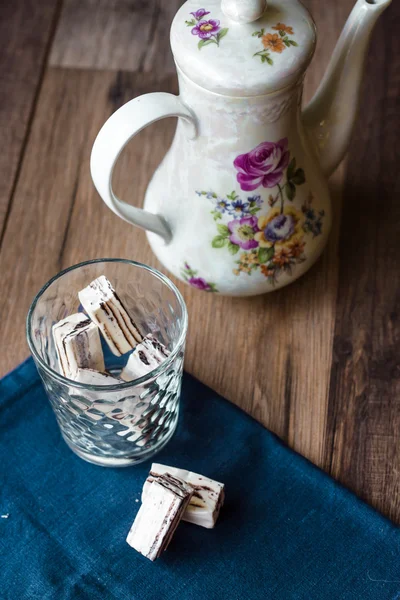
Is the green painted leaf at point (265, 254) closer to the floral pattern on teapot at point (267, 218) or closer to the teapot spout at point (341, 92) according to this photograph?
the floral pattern on teapot at point (267, 218)

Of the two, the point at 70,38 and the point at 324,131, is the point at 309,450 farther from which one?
the point at 70,38

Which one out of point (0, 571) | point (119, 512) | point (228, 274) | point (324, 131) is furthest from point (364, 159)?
point (0, 571)

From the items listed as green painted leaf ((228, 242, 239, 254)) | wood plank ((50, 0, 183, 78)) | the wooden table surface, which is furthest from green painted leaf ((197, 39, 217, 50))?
wood plank ((50, 0, 183, 78))

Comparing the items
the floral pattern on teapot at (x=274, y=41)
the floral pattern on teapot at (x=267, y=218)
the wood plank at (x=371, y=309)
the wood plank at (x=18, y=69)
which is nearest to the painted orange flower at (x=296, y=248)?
the floral pattern on teapot at (x=267, y=218)

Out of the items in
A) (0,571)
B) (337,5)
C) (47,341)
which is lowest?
(0,571)

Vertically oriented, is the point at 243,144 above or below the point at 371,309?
above

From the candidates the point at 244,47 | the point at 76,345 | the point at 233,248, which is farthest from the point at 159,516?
the point at 244,47

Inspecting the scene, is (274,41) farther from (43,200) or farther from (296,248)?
(43,200)

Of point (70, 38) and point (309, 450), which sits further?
point (70, 38)
